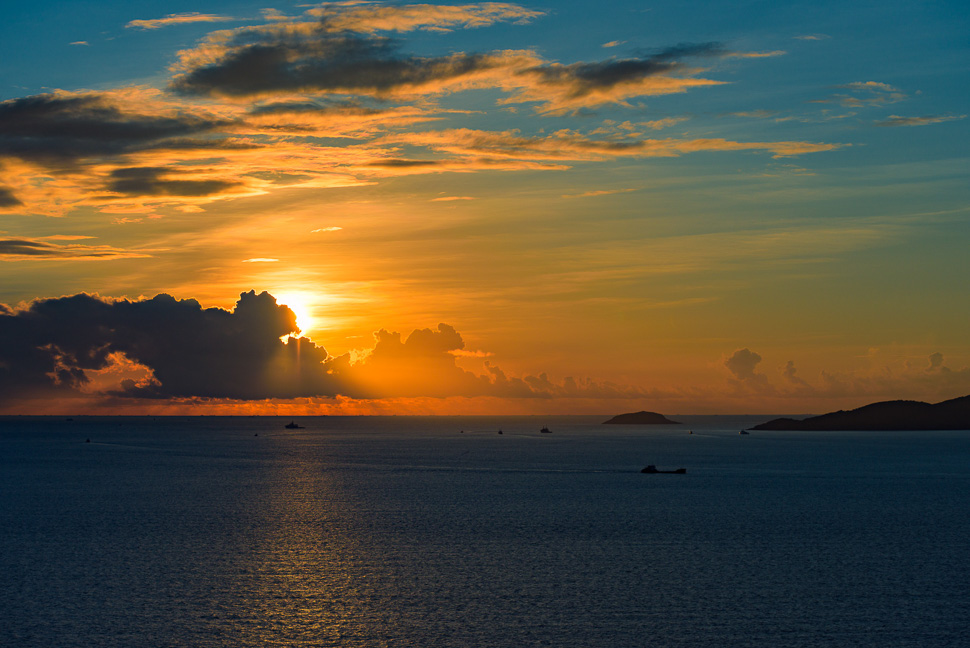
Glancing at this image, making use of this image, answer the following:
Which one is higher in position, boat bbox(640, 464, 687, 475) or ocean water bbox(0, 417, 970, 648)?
ocean water bbox(0, 417, 970, 648)

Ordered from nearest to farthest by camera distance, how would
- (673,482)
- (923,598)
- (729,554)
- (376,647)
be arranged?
(376,647), (923,598), (729,554), (673,482)

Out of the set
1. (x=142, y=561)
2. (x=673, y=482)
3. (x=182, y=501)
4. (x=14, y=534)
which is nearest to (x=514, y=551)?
(x=142, y=561)

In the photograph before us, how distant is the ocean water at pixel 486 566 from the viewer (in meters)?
38.8

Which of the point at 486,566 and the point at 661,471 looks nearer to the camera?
the point at 486,566

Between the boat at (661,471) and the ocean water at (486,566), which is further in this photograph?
the boat at (661,471)

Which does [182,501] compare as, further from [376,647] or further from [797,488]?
[797,488]

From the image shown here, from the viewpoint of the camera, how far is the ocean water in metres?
38.8

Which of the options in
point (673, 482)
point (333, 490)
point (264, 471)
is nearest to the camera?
point (333, 490)

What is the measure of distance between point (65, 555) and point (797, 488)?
87.0 m

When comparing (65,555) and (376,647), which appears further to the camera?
(65,555)

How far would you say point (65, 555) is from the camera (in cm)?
5891

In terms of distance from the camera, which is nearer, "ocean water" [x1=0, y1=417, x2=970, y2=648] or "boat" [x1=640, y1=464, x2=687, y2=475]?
"ocean water" [x1=0, y1=417, x2=970, y2=648]

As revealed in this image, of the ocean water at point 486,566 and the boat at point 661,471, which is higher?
the ocean water at point 486,566

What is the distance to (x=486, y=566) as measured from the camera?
5359 cm
